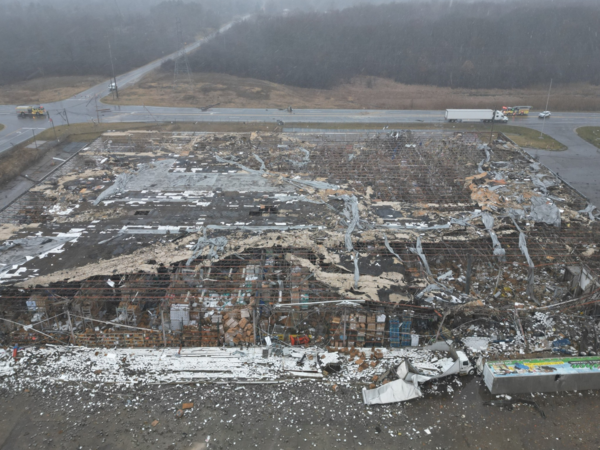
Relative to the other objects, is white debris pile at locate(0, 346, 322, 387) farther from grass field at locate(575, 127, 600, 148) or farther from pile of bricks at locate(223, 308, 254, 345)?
grass field at locate(575, 127, 600, 148)

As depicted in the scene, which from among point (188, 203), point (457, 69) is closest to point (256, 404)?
point (188, 203)

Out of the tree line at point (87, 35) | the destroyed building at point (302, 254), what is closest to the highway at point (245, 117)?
the destroyed building at point (302, 254)

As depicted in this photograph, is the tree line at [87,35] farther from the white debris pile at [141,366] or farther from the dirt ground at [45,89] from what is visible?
the white debris pile at [141,366]

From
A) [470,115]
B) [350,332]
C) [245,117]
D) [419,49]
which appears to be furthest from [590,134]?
[419,49]

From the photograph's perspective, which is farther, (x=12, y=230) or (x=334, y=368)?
(x=12, y=230)

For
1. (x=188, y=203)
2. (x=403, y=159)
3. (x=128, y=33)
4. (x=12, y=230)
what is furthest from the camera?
(x=128, y=33)

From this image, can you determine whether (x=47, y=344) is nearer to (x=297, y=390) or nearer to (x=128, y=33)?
(x=297, y=390)
